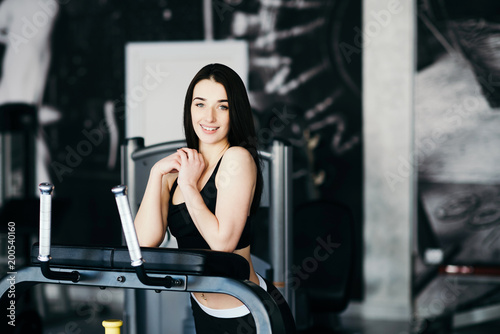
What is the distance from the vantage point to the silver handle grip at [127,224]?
1242 millimetres

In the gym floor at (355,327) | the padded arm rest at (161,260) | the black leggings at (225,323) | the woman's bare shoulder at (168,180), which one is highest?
the woman's bare shoulder at (168,180)

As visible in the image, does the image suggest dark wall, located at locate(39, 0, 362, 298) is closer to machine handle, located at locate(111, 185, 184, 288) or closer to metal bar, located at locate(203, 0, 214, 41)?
metal bar, located at locate(203, 0, 214, 41)

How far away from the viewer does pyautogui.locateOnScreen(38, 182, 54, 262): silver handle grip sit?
129 centimetres

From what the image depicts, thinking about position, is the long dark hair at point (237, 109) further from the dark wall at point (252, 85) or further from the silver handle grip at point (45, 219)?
the dark wall at point (252, 85)

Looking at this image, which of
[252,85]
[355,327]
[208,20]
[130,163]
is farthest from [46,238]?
[208,20]

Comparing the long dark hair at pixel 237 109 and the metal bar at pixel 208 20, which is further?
the metal bar at pixel 208 20

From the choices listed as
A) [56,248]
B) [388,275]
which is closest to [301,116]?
[388,275]

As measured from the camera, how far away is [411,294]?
16.1 ft

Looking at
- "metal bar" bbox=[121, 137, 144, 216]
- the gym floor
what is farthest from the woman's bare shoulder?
the gym floor

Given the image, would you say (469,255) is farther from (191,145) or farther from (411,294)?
(191,145)

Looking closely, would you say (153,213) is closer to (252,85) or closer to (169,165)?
(169,165)

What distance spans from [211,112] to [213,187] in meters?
0.20

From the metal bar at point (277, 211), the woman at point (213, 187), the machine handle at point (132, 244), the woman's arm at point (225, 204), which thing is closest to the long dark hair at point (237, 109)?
the woman at point (213, 187)

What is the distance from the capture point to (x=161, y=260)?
1.36 meters
